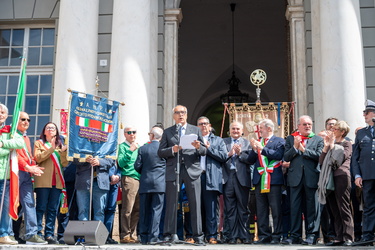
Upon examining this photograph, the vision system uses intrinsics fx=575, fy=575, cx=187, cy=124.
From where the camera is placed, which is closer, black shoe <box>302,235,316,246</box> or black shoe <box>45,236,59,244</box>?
black shoe <box>302,235,316,246</box>

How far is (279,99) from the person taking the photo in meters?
21.9

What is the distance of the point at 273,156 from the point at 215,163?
81 cm

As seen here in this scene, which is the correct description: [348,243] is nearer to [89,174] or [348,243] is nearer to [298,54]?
[89,174]

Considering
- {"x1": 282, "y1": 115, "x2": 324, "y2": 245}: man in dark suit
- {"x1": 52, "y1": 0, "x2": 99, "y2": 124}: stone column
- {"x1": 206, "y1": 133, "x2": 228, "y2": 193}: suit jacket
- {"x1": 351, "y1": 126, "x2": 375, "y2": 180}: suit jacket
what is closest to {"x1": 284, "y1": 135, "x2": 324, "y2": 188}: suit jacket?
{"x1": 282, "y1": 115, "x2": 324, "y2": 245}: man in dark suit

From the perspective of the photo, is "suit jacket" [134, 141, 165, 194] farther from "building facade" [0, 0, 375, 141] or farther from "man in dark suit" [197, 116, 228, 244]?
"building facade" [0, 0, 375, 141]

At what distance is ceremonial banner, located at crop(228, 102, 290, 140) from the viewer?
11609 mm

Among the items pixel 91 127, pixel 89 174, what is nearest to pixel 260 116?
pixel 91 127

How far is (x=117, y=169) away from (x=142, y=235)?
111 cm

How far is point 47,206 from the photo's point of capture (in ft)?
26.1

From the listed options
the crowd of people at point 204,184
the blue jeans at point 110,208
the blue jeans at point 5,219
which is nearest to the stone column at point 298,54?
the crowd of people at point 204,184

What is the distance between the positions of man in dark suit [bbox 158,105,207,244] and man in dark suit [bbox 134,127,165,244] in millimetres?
285

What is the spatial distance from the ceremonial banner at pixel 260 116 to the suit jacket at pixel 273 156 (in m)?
3.38

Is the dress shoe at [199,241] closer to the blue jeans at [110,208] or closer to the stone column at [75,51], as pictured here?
the blue jeans at [110,208]

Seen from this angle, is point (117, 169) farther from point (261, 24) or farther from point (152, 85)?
point (261, 24)
